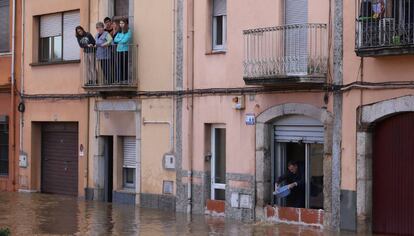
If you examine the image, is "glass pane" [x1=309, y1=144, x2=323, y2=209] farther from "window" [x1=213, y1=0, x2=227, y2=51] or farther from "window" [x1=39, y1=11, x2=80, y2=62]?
"window" [x1=39, y1=11, x2=80, y2=62]

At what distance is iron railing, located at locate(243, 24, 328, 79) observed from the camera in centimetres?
1791

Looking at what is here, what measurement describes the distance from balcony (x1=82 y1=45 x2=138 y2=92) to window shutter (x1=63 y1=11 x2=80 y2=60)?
186cm

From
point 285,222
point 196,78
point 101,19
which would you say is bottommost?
point 285,222

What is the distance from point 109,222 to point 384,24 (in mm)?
7651

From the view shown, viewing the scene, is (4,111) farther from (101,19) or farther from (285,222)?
(285,222)

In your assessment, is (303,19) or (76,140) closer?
(303,19)

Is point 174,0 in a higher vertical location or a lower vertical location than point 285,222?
higher

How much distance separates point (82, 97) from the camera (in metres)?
24.6

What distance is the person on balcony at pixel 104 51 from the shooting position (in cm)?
2291

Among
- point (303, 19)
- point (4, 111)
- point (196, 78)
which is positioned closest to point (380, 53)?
point (303, 19)

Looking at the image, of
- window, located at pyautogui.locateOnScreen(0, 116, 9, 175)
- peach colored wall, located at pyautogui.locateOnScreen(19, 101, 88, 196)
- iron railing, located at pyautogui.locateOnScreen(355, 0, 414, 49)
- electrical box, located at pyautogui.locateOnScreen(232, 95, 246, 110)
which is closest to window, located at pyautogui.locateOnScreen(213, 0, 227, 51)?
electrical box, located at pyautogui.locateOnScreen(232, 95, 246, 110)

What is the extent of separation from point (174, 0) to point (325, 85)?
5.56 meters

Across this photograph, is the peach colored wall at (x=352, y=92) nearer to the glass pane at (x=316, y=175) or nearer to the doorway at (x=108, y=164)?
the glass pane at (x=316, y=175)

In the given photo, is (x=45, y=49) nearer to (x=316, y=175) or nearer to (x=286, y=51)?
(x=286, y=51)
